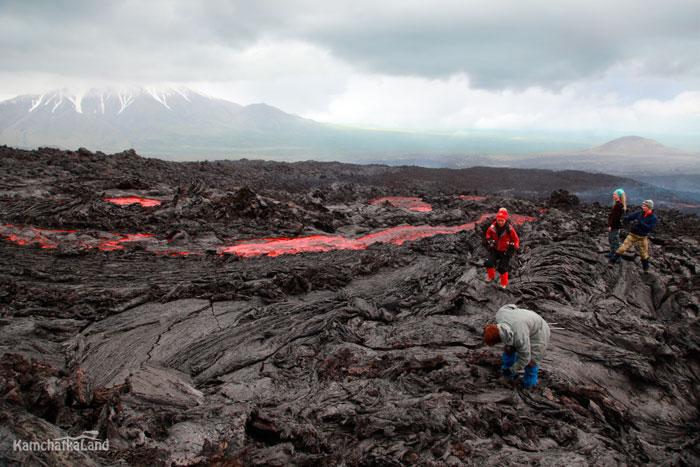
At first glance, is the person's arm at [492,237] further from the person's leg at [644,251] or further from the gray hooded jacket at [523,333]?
the person's leg at [644,251]

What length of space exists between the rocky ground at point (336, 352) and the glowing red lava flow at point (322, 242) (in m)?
0.70

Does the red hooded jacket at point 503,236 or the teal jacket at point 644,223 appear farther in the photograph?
the teal jacket at point 644,223

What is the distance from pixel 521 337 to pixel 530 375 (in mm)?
1007

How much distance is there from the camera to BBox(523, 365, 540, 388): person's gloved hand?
18.3ft

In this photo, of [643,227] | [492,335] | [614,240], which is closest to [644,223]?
[643,227]

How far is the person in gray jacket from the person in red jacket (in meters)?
3.58

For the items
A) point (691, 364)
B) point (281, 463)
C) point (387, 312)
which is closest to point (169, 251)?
point (387, 312)

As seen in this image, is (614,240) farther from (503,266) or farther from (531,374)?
(531,374)

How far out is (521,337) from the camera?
201 inches

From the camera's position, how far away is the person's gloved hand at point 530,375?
558 cm

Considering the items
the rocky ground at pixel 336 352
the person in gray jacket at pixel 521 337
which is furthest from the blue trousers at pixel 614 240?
the person in gray jacket at pixel 521 337

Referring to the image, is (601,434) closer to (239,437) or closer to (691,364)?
(691,364)

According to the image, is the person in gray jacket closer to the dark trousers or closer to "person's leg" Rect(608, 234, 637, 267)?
the dark trousers

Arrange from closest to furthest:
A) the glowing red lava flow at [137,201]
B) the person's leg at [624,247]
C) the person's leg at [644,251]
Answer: the person's leg at [644,251]
the person's leg at [624,247]
the glowing red lava flow at [137,201]
